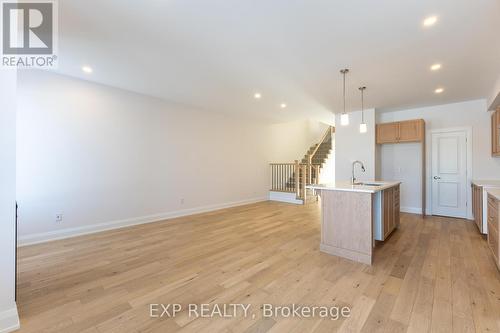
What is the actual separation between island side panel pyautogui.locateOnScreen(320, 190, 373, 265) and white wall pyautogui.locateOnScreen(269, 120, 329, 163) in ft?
16.6

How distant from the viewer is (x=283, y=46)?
111 inches

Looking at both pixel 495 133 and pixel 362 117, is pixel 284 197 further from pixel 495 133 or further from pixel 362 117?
pixel 495 133

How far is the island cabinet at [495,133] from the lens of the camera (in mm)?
4209

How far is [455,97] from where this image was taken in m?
4.79

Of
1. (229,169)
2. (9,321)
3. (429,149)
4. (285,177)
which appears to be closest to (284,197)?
(285,177)

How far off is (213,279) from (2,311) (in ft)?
5.53

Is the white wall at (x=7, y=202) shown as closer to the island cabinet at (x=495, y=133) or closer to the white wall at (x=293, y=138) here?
the white wall at (x=293, y=138)

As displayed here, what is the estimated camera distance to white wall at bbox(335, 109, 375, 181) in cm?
567

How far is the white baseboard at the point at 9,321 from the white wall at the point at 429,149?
7077 mm

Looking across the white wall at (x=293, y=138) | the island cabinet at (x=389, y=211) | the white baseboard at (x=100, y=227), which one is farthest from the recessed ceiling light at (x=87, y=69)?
the white wall at (x=293, y=138)

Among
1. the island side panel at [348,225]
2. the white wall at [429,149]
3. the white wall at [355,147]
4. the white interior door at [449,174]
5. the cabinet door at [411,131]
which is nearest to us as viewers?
the island side panel at [348,225]

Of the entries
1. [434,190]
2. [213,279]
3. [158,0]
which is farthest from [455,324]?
[434,190]

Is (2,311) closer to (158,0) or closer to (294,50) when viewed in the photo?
(158,0)

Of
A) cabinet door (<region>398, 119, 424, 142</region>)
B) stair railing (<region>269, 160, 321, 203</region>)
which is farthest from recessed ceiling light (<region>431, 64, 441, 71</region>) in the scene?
stair railing (<region>269, 160, 321, 203</region>)
